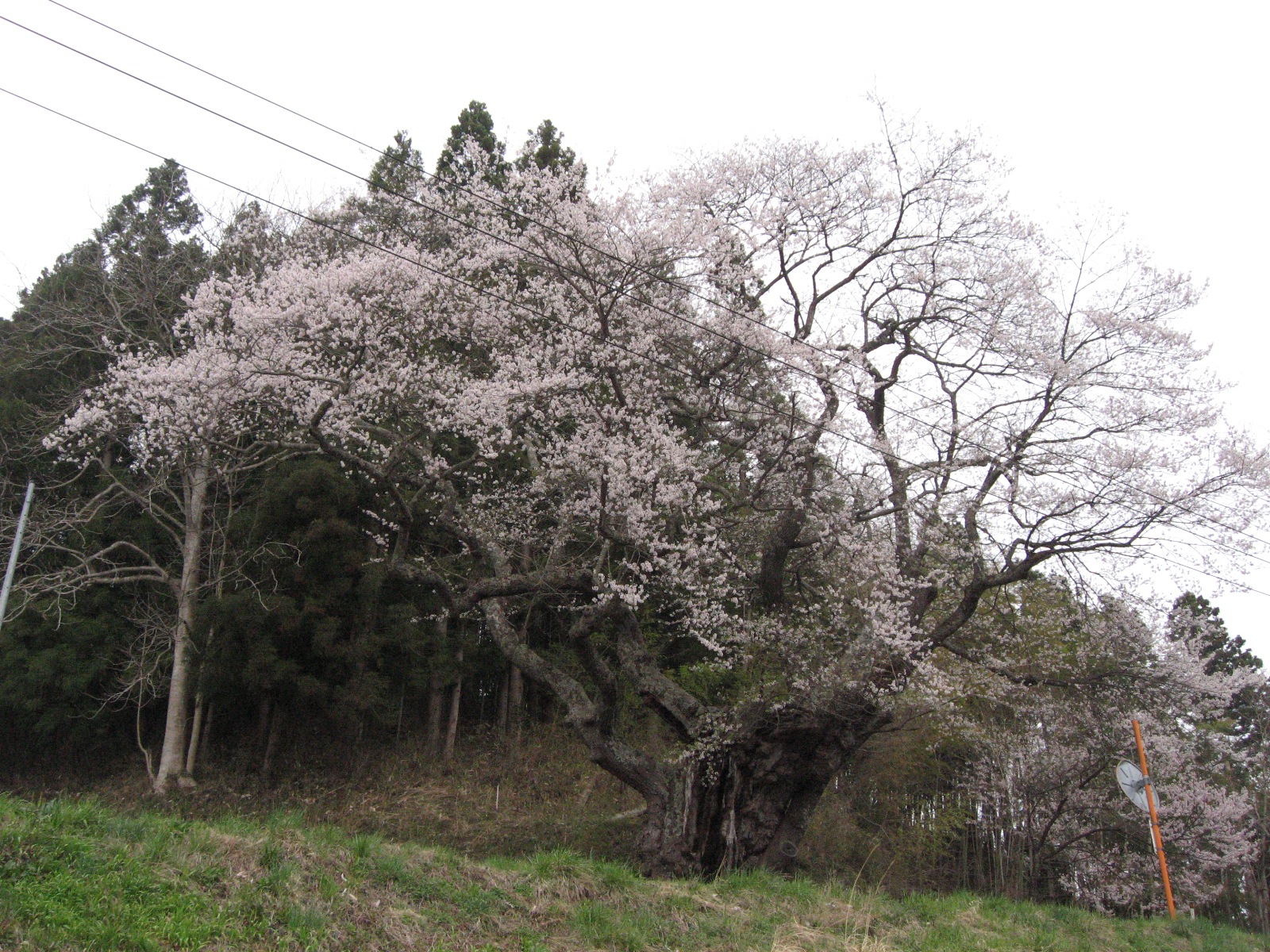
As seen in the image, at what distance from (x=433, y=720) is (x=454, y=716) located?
0.41m

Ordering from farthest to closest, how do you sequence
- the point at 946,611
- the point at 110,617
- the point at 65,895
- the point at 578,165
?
1. the point at 110,617
2. the point at 946,611
3. the point at 578,165
4. the point at 65,895

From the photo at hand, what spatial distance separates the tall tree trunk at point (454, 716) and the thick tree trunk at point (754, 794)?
7703 millimetres

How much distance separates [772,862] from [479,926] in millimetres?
5067

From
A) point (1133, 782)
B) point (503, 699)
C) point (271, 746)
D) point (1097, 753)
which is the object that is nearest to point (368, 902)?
point (1133, 782)

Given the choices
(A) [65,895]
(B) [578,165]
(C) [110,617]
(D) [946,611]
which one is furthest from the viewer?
(C) [110,617]

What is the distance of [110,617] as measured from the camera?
51.8 feet

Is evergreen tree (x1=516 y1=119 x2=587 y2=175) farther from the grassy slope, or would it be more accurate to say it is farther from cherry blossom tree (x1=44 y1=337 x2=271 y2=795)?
the grassy slope

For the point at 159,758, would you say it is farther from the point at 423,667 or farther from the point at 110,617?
the point at 423,667

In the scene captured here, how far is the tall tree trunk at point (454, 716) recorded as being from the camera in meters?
16.4

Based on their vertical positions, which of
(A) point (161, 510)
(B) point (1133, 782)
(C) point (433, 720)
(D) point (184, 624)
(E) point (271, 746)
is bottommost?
(E) point (271, 746)

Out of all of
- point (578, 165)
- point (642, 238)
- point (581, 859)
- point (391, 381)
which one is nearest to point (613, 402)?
point (642, 238)

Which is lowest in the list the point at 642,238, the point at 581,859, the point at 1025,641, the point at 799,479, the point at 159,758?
the point at 159,758

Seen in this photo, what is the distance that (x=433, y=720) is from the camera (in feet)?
54.9

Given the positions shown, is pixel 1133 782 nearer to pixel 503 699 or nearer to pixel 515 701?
pixel 515 701
